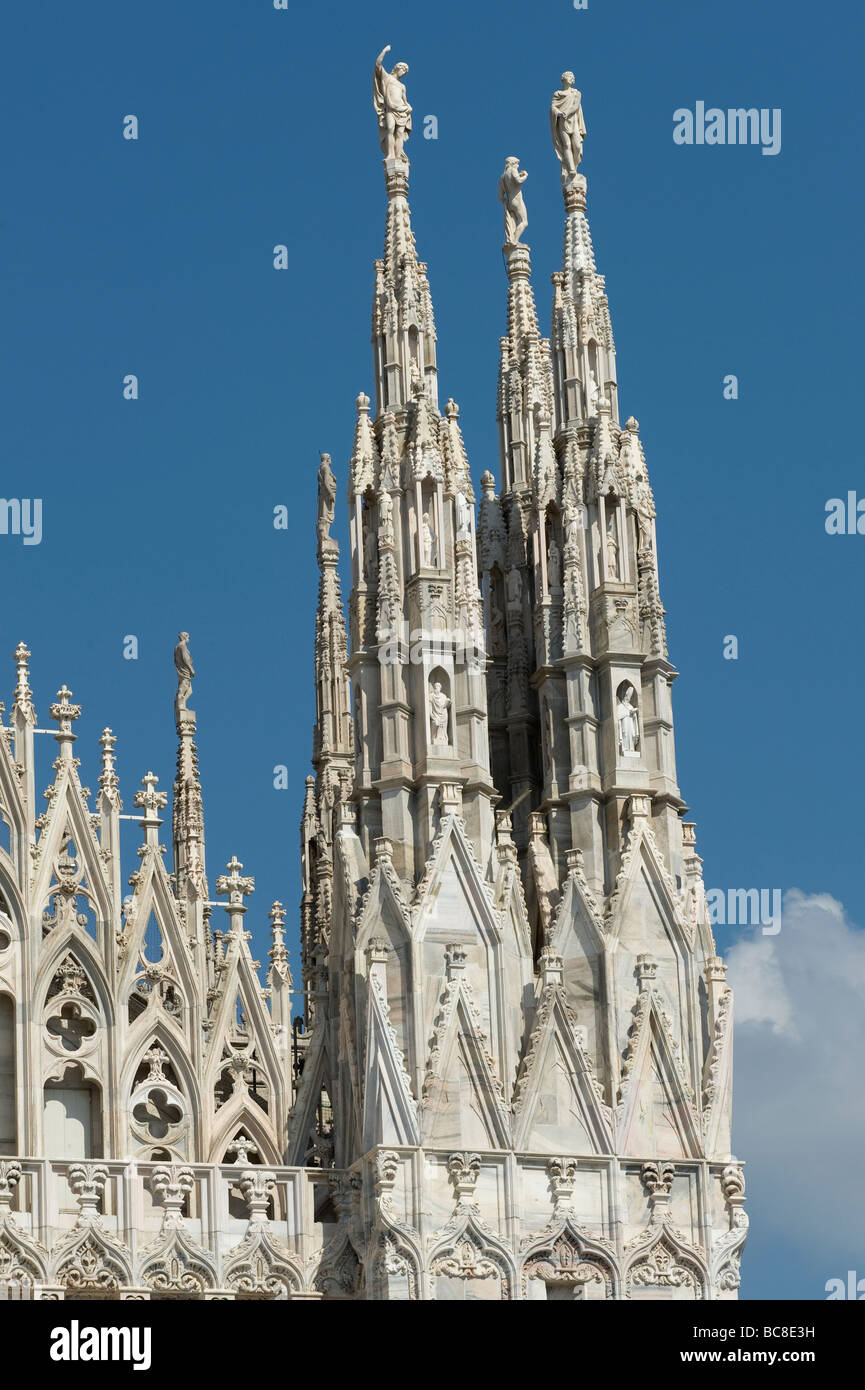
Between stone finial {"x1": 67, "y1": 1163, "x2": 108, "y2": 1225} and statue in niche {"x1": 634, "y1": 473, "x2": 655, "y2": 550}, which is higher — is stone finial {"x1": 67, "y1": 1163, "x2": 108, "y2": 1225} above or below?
below

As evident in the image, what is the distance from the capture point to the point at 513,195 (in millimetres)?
40938

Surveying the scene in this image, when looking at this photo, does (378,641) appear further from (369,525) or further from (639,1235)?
(639,1235)

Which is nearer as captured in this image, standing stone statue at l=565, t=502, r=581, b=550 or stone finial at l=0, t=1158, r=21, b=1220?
stone finial at l=0, t=1158, r=21, b=1220

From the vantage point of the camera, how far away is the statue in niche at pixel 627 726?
36.3m

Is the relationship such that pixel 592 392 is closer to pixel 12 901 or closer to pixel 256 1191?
pixel 12 901

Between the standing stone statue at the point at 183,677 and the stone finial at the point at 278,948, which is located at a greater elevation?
the standing stone statue at the point at 183,677

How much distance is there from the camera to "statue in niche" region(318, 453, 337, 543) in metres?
43.9

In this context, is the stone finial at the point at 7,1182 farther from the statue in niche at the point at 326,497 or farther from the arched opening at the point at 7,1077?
the statue in niche at the point at 326,497

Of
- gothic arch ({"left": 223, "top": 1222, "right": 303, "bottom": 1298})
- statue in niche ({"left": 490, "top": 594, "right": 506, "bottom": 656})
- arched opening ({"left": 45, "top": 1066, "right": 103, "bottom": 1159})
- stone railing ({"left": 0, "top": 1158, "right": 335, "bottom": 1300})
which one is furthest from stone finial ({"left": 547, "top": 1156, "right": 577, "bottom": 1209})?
statue in niche ({"left": 490, "top": 594, "right": 506, "bottom": 656})

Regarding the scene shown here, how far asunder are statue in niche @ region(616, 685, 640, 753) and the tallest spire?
361cm

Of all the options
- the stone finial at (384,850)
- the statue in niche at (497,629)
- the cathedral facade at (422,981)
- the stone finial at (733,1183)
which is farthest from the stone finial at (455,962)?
the statue in niche at (497,629)

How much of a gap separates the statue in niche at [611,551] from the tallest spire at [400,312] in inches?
85.6

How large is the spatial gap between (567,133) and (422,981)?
10318mm

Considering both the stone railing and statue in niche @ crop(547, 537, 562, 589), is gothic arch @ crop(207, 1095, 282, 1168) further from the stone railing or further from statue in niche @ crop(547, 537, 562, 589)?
statue in niche @ crop(547, 537, 562, 589)
